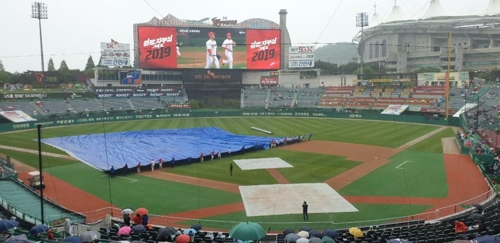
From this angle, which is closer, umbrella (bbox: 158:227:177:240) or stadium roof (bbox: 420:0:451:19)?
umbrella (bbox: 158:227:177:240)

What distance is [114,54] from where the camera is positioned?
270 ft

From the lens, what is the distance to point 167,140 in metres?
42.5

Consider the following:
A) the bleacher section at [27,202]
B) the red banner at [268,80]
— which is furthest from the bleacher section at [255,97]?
the bleacher section at [27,202]

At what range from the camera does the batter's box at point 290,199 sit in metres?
20.7

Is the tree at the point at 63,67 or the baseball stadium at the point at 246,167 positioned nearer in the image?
the baseball stadium at the point at 246,167

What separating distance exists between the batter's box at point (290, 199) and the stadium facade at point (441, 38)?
98.7 meters

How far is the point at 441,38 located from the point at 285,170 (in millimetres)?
124639

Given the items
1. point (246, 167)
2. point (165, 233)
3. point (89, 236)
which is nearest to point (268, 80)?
point (246, 167)

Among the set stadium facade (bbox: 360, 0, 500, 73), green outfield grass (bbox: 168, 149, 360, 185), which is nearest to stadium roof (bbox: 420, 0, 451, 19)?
stadium facade (bbox: 360, 0, 500, 73)

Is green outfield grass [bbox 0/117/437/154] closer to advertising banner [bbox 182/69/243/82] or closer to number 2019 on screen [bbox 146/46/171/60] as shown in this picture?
advertising banner [bbox 182/69/243/82]

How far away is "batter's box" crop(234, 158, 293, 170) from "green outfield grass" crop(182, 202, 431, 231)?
9407 mm

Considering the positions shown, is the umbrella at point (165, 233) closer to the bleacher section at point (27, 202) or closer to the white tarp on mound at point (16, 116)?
the bleacher section at point (27, 202)

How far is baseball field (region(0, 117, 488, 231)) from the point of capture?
2030 centimetres

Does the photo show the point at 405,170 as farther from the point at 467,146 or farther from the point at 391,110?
the point at 391,110
